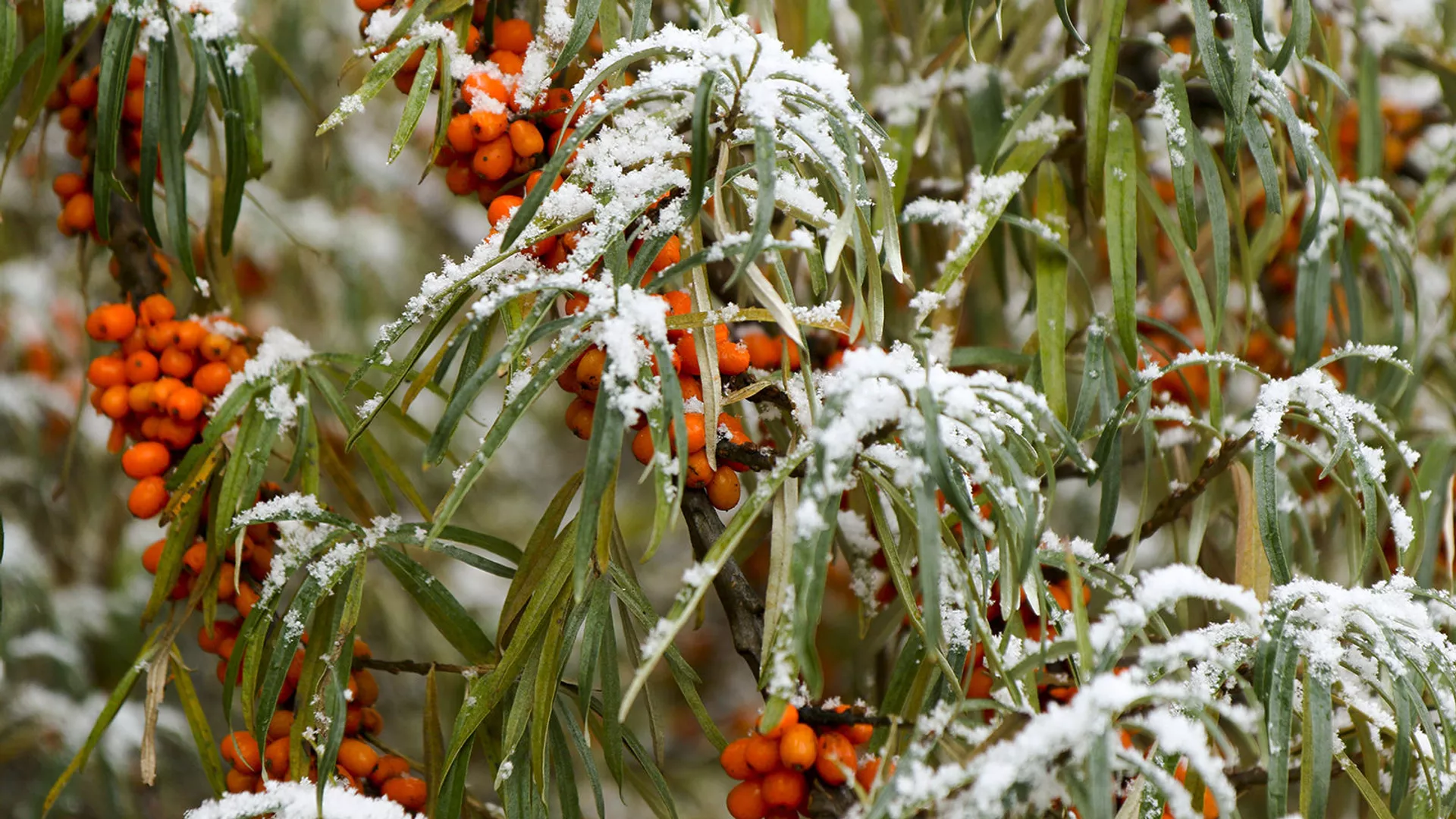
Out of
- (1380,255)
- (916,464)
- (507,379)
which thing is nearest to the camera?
(916,464)

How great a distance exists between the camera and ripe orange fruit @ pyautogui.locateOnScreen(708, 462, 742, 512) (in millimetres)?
650

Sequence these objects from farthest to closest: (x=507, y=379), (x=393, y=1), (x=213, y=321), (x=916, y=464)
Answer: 1. (x=213, y=321)
2. (x=393, y=1)
3. (x=507, y=379)
4. (x=916, y=464)

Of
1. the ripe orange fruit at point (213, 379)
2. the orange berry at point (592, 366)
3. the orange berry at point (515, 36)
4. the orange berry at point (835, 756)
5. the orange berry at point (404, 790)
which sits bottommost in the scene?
the orange berry at point (835, 756)

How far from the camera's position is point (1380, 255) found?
1022 mm

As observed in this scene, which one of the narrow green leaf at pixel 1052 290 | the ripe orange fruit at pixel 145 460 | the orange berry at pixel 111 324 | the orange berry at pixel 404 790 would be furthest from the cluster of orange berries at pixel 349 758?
the narrow green leaf at pixel 1052 290

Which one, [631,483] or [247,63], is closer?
[247,63]

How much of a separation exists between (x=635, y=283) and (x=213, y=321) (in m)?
0.47

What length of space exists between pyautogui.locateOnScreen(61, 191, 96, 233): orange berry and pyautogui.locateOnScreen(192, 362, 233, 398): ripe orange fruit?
16 centimetres

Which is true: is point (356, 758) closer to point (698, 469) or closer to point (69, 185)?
point (698, 469)

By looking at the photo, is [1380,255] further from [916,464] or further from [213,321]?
[213,321]

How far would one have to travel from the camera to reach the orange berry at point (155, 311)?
0.85 meters

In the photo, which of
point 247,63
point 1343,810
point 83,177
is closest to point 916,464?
point 247,63

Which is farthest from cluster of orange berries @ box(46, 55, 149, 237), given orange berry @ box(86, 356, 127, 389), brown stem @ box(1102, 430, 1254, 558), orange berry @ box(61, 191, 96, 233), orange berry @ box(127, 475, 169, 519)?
brown stem @ box(1102, 430, 1254, 558)

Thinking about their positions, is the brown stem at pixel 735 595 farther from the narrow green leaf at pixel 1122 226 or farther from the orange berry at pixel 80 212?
the orange berry at pixel 80 212
